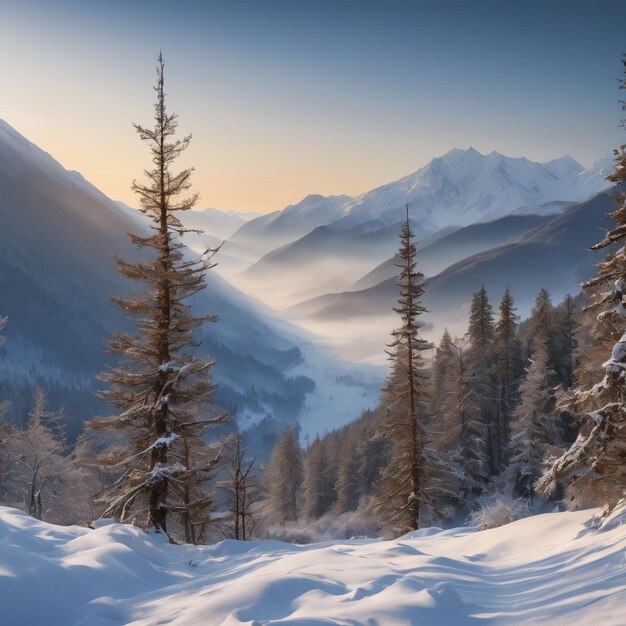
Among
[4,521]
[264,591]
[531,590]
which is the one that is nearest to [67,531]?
[4,521]

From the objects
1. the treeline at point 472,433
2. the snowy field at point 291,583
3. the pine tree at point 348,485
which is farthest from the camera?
the pine tree at point 348,485

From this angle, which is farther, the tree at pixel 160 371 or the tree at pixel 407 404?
the tree at pixel 407 404

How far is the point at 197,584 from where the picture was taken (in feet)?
26.7

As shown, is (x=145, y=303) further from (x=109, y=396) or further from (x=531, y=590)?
(x=531, y=590)

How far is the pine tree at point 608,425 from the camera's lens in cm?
1093

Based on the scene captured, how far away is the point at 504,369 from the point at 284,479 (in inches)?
1133

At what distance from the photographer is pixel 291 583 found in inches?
269

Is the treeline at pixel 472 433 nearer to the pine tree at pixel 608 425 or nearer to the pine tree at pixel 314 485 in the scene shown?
the pine tree at pixel 314 485

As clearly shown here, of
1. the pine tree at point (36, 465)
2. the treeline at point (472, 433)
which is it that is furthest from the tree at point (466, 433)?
the pine tree at point (36, 465)

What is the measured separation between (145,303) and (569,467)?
37.2 feet

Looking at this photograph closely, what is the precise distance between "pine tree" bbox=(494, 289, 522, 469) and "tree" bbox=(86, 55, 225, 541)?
35.9m

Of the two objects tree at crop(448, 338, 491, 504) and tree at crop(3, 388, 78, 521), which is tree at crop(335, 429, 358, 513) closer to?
tree at crop(448, 338, 491, 504)

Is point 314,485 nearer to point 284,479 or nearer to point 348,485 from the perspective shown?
point 284,479

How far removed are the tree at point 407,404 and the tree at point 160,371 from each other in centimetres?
955
